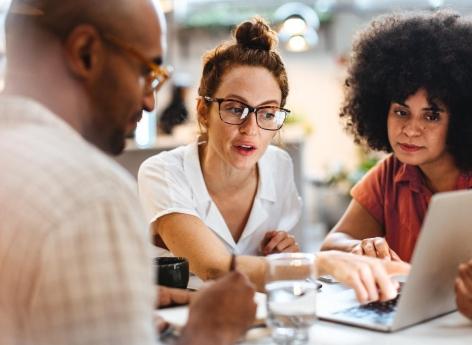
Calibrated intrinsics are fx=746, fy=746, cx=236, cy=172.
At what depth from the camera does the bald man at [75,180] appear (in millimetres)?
862

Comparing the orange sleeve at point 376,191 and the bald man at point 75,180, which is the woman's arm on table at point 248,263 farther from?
the orange sleeve at point 376,191

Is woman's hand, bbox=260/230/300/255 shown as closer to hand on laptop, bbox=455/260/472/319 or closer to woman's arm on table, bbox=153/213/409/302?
woman's arm on table, bbox=153/213/409/302

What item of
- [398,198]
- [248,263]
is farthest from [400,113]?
[248,263]

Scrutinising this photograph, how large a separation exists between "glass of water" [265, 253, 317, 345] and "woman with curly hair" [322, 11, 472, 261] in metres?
0.65

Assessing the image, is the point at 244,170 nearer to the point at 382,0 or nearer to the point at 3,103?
the point at 3,103

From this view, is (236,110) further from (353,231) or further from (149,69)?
(149,69)

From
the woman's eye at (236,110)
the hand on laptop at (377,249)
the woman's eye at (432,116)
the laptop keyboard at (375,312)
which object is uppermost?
the woman's eye at (236,110)

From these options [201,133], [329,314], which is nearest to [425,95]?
[201,133]

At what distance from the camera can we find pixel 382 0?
733 centimetres

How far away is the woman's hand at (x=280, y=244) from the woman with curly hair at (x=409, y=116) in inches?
4.5

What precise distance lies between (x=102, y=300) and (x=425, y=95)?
1.37 m

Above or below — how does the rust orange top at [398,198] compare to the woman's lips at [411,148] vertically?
below

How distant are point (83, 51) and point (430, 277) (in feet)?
2.41

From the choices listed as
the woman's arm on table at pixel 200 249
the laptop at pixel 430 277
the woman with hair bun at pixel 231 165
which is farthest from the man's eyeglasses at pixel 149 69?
the woman with hair bun at pixel 231 165
